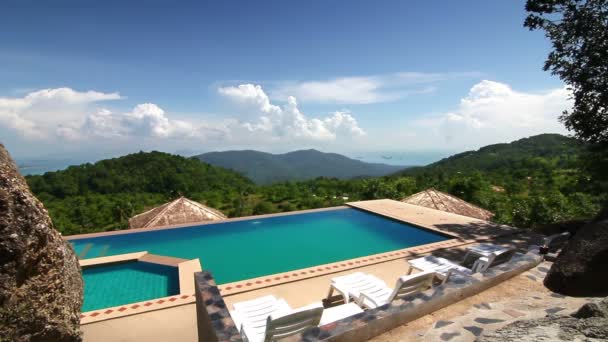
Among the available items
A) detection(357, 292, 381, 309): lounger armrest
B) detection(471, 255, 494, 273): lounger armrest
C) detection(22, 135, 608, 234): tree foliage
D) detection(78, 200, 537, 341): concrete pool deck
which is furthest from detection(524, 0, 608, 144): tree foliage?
detection(357, 292, 381, 309): lounger armrest

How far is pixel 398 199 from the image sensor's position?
48.2 feet

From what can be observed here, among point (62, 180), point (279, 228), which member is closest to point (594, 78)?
point (279, 228)

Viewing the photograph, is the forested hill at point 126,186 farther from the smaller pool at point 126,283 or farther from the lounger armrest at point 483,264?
the lounger armrest at point 483,264

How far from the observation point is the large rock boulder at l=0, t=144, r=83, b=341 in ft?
5.52

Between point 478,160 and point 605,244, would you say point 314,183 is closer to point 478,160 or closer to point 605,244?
point 605,244

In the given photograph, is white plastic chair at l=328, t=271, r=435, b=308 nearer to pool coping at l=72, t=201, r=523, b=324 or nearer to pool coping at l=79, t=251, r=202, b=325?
pool coping at l=72, t=201, r=523, b=324

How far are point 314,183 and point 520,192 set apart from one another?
12297 millimetres

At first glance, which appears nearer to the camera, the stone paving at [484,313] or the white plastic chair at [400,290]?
the stone paving at [484,313]

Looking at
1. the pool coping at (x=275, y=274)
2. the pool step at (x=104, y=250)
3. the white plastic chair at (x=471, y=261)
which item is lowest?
the pool step at (x=104, y=250)

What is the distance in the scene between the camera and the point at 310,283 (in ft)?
18.2

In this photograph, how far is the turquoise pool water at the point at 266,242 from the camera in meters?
7.75

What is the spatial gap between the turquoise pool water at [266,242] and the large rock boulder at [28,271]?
192 inches

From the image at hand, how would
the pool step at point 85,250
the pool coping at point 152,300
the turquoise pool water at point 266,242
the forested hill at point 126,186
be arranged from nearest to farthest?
A: the pool coping at point 152,300 < the turquoise pool water at point 266,242 < the pool step at point 85,250 < the forested hill at point 126,186

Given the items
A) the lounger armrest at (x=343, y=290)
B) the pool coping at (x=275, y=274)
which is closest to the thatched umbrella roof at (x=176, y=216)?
the pool coping at (x=275, y=274)
